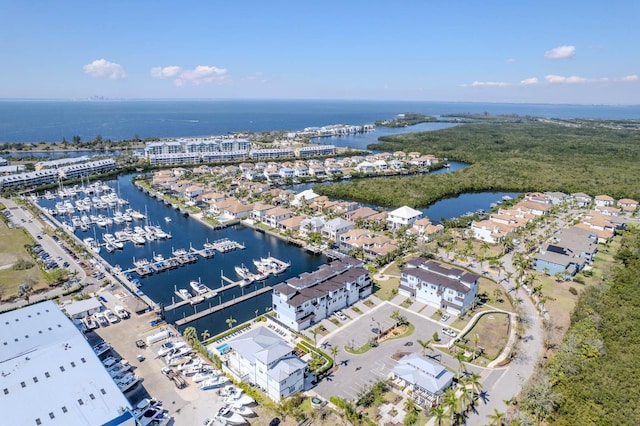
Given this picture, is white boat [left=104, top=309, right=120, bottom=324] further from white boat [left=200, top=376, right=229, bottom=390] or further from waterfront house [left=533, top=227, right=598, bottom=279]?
waterfront house [left=533, top=227, right=598, bottom=279]

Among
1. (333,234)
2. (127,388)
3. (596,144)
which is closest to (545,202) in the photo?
(333,234)

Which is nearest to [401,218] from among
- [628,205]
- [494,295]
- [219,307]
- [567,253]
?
[494,295]

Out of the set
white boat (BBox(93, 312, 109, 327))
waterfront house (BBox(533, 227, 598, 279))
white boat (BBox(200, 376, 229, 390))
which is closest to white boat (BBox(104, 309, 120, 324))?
white boat (BBox(93, 312, 109, 327))

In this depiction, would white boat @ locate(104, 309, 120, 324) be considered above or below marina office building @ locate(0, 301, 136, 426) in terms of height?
below

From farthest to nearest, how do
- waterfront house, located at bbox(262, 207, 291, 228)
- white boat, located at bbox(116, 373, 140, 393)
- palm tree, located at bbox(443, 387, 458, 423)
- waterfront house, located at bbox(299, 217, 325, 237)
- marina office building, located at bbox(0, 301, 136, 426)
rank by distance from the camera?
waterfront house, located at bbox(262, 207, 291, 228), waterfront house, located at bbox(299, 217, 325, 237), white boat, located at bbox(116, 373, 140, 393), palm tree, located at bbox(443, 387, 458, 423), marina office building, located at bbox(0, 301, 136, 426)

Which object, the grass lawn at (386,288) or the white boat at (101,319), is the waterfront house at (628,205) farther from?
the white boat at (101,319)

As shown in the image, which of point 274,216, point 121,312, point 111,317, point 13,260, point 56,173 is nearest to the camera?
point 111,317

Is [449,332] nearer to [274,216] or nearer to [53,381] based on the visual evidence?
[53,381]
